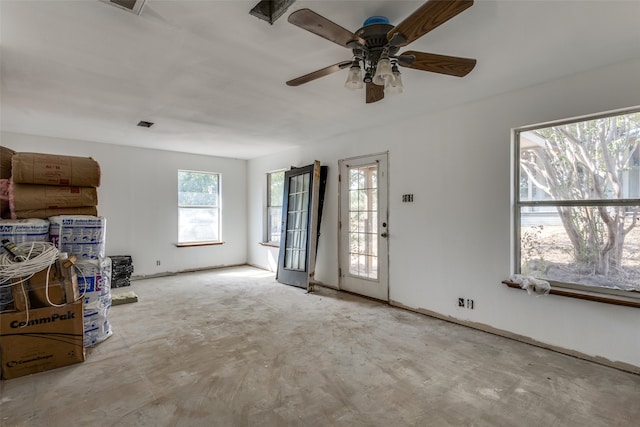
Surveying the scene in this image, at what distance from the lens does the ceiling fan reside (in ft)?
4.90

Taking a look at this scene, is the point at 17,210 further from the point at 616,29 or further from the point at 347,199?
the point at 616,29

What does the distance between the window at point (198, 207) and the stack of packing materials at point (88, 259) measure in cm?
337

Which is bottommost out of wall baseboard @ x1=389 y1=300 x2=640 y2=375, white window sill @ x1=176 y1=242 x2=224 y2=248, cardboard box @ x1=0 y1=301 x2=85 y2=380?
wall baseboard @ x1=389 y1=300 x2=640 y2=375

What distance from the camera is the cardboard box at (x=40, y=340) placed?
94.0 inches

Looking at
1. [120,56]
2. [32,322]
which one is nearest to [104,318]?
[32,322]

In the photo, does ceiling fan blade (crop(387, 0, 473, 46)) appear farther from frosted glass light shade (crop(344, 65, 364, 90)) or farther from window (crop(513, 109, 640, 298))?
window (crop(513, 109, 640, 298))

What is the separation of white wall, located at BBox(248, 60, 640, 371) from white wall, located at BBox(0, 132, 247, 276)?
365cm

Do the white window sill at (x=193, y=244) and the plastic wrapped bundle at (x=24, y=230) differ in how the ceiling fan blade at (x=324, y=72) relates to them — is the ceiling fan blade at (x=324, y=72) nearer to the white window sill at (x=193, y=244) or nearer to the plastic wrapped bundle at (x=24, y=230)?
the plastic wrapped bundle at (x=24, y=230)

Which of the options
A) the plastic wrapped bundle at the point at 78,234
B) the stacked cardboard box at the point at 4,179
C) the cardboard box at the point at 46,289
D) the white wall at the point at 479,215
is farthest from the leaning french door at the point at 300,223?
the stacked cardboard box at the point at 4,179

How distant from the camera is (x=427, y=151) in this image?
12.6 ft

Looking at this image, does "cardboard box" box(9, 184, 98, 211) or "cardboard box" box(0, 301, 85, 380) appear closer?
"cardboard box" box(0, 301, 85, 380)

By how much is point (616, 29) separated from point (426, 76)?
4.02 feet

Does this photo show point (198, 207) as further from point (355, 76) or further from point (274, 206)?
point (355, 76)

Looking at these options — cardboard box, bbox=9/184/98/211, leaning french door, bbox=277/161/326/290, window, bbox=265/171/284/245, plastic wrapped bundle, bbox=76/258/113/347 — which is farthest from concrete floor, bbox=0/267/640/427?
window, bbox=265/171/284/245
